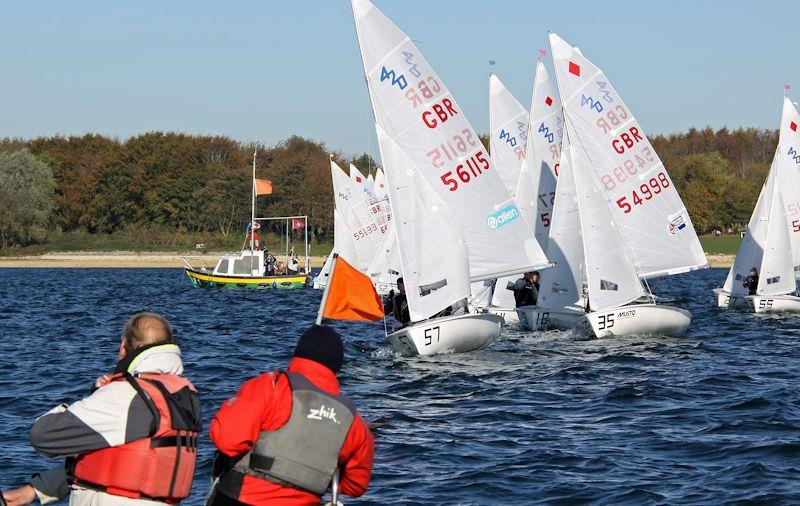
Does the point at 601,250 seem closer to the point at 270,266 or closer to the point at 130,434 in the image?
the point at 130,434

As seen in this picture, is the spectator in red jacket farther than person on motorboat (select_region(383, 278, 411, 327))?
No

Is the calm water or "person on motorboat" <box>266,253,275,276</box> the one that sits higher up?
"person on motorboat" <box>266,253,275,276</box>

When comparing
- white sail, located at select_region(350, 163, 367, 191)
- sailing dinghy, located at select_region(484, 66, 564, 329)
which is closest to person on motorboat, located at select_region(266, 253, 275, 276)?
white sail, located at select_region(350, 163, 367, 191)

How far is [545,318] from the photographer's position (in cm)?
2595

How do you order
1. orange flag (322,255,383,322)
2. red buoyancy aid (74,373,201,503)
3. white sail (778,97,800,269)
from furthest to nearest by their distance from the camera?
white sail (778,97,800,269), orange flag (322,255,383,322), red buoyancy aid (74,373,201,503)

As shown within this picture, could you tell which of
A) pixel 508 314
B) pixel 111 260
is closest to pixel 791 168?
pixel 508 314

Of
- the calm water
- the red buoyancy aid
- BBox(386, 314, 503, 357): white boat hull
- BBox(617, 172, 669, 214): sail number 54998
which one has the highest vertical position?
BBox(617, 172, 669, 214): sail number 54998

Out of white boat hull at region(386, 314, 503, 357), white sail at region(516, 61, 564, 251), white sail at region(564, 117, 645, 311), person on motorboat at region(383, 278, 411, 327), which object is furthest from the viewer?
white sail at region(516, 61, 564, 251)

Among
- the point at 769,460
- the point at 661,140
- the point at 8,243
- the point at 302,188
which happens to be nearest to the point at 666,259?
the point at 769,460

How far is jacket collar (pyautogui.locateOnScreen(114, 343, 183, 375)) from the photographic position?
18.4ft

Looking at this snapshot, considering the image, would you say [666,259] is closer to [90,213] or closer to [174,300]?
[174,300]

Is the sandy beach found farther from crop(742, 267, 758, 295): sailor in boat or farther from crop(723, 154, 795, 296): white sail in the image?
crop(742, 267, 758, 295): sailor in boat

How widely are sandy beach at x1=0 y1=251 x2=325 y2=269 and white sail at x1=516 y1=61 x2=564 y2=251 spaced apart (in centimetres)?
5605

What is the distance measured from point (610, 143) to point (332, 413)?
23631mm
